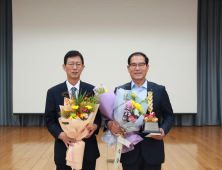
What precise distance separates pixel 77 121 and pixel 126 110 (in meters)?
0.35

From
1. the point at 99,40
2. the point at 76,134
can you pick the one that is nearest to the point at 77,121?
the point at 76,134

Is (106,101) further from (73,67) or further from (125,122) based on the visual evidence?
(73,67)

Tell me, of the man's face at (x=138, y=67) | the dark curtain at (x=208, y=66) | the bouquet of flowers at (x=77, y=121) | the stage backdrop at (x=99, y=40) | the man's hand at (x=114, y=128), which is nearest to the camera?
the bouquet of flowers at (x=77, y=121)

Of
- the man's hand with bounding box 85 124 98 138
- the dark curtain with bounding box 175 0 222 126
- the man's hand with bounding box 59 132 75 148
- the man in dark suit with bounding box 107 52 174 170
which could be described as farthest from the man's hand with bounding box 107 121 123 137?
the dark curtain with bounding box 175 0 222 126

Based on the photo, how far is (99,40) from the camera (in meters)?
5.91

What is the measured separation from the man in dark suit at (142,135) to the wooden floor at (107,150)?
1677 millimetres

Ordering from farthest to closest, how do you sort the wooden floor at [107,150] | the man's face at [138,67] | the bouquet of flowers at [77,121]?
the wooden floor at [107,150], the man's face at [138,67], the bouquet of flowers at [77,121]

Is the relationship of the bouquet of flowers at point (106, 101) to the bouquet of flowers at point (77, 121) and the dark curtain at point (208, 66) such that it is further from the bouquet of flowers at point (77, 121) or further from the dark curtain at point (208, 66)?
the dark curtain at point (208, 66)

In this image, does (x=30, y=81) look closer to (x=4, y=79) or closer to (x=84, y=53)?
(x=4, y=79)

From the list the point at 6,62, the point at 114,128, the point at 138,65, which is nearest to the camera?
the point at 114,128

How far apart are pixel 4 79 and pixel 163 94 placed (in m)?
5.55

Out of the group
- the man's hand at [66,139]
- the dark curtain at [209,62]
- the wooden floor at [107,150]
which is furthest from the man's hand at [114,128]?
the dark curtain at [209,62]

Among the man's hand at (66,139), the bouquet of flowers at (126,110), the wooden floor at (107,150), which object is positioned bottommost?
the wooden floor at (107,150)

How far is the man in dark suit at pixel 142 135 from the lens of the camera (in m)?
1.71
